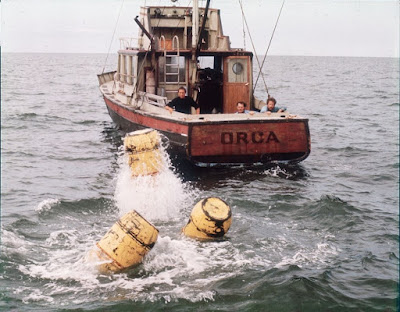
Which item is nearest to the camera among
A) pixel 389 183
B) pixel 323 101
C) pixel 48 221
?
pixel 48 221

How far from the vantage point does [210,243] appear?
26.8 feet

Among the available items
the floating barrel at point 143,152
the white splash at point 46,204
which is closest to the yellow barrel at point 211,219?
the floating barrel at point 143,152

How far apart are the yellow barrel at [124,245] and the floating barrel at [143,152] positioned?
259 centimetres

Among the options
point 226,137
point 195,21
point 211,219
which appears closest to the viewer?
point 211,219

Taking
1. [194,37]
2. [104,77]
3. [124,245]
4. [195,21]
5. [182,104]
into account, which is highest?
[195,21]

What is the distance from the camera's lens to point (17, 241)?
27.9 ft

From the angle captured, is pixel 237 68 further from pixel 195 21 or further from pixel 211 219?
pixel 211 219

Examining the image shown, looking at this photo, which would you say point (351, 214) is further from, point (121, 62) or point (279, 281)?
point (121, 62)

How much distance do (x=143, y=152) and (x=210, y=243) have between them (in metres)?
2.43

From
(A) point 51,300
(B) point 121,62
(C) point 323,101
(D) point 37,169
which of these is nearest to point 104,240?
(A) point 51,300

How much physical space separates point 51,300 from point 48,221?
10.8 feet

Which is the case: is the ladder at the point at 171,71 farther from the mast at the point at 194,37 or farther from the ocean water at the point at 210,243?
the ocean water at the point at 210,243

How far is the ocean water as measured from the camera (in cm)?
664

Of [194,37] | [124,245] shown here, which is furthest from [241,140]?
[124,245]
